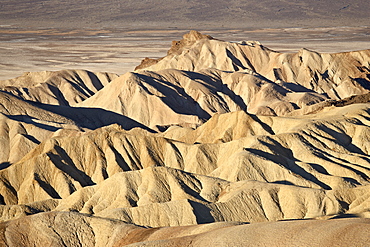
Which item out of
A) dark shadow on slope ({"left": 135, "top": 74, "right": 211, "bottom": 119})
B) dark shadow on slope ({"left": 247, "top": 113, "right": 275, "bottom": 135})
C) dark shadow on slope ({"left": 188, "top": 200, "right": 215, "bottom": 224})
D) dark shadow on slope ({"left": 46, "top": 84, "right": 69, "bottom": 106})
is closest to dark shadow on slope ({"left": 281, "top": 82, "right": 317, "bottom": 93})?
dark shadow on slope ({"left": 135, "top": 74, "right": 211, "bottom": 119})

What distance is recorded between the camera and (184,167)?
61.6m

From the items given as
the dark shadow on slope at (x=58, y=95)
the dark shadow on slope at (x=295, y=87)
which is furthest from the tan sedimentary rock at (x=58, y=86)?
the dark shadow on slope at (x=295, y=87)

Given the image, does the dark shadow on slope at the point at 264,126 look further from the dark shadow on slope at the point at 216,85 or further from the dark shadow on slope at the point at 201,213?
the dark shadow on slope at the point at 216,85

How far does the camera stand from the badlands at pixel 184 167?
135ft

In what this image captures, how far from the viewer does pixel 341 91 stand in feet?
364

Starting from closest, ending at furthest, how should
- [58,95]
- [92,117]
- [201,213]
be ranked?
[201,213], [92,117], [58,95]

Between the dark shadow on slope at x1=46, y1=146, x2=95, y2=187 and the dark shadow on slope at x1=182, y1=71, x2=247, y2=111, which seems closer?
the dark shadow on slope at x1=46, y1=146, x2=95, y2=187

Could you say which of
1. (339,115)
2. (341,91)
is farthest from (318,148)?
(341,91)

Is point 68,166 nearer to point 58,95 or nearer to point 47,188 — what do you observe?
point 47,188

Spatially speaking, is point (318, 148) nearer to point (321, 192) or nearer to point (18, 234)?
point (321, 192)

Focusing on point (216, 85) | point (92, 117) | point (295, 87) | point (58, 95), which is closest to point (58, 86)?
point (58, 95)

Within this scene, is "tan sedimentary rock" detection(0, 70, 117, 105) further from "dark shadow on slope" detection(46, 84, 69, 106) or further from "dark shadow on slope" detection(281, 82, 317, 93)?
"dark shadow on slope" detection(281, 82, 317, 93)

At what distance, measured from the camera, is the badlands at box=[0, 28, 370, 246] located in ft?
135

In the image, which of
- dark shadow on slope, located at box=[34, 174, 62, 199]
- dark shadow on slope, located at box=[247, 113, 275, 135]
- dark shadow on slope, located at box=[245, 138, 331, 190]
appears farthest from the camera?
dark shadow on slope, located at box=[247, 113, 275, 135]
